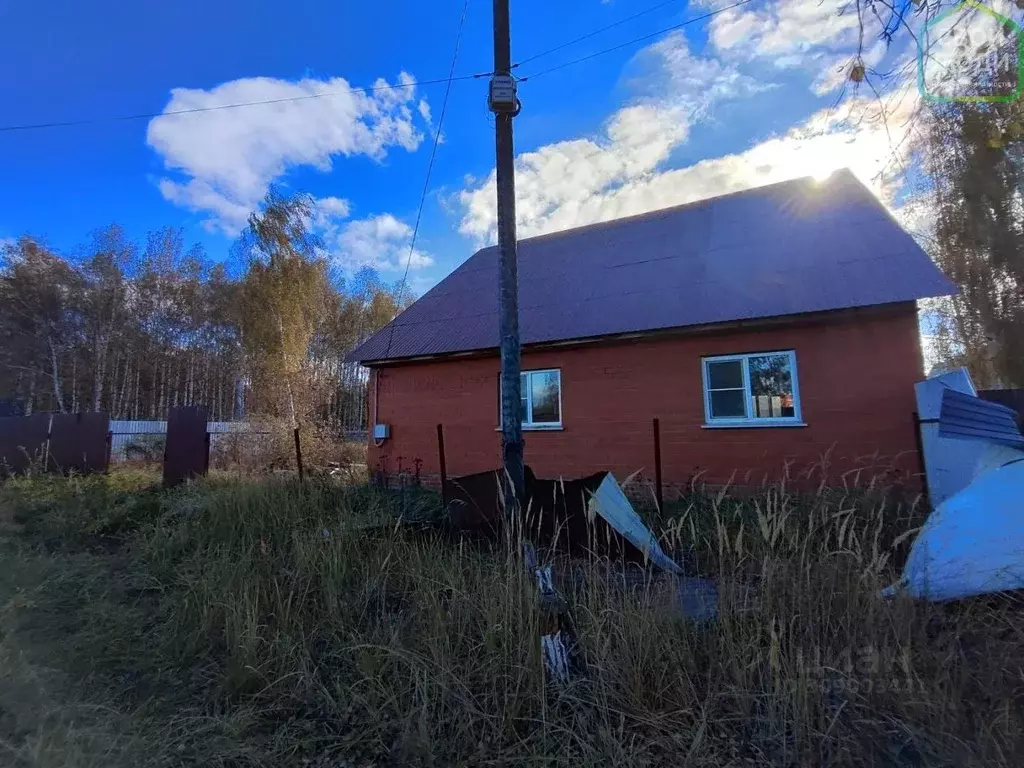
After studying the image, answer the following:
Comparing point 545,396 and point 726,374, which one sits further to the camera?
point 545,396

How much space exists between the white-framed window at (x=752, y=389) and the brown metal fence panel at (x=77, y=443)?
12870 mm

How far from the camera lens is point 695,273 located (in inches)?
368

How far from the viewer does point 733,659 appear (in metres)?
2.37

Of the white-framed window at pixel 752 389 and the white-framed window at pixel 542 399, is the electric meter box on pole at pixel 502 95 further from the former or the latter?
the white-framed window at pixel 542 399

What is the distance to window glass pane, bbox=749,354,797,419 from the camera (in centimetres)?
788

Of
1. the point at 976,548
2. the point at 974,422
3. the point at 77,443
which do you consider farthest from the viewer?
the point at 77,443

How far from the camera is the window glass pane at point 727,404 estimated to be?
8.20 m

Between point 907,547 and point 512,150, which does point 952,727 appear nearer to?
point 907,547

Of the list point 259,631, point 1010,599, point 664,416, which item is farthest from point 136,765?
point 664,416

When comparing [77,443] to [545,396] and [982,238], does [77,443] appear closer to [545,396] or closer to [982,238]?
[545,396]

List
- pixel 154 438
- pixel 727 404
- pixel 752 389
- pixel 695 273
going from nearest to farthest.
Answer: pixel 752 389
pixel 727 404
pixel 695 273
pixel 154 438

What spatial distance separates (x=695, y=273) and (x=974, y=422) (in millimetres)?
5947

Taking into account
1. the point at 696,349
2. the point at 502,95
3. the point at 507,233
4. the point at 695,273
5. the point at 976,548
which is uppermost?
the point at 502,95

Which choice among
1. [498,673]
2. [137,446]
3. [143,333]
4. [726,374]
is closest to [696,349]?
[726,374]
